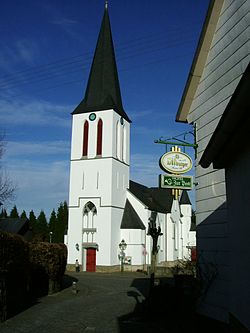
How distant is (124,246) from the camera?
3722 cm

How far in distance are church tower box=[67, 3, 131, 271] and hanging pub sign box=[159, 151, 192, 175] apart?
2584 centimetres

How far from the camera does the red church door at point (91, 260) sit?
3676 centimetres

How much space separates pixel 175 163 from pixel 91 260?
90.5ft

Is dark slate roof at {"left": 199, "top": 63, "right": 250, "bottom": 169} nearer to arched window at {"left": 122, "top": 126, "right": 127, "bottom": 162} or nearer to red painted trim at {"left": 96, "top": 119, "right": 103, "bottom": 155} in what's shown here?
red painted trim at {"left": 96, "top": 119, "right": 103, "bottom": 155}

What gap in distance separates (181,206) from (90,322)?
164ft

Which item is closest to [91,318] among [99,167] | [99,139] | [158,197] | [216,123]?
[216,123]

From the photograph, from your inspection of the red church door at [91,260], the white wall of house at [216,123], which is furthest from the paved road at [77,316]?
the red church door at [91,260]

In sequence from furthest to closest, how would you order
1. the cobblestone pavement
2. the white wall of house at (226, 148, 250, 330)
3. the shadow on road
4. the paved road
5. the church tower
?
the church tower → the shadow on road → the paved road → the cobblestone pavement → the white wall of house at (226, 148, 250, 330)

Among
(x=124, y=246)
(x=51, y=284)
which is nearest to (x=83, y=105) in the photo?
(x=124, y=246)

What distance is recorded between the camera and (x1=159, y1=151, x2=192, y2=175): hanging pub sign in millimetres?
11344

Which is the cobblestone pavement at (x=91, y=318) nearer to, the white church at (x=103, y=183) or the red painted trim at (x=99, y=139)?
the white church at (x=103, y=183)

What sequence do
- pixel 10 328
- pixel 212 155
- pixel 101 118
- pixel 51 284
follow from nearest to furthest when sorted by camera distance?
pixel 212 155 < pixel 10 328 < pixel 51 284 < pixel 101 118

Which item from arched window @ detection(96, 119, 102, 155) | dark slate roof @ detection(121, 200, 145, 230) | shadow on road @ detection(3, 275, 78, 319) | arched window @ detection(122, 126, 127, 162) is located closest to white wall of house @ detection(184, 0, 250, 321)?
shadow on road @ detection(3, 275, 78, 319)

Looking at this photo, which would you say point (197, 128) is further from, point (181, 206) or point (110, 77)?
point (181, 206)
